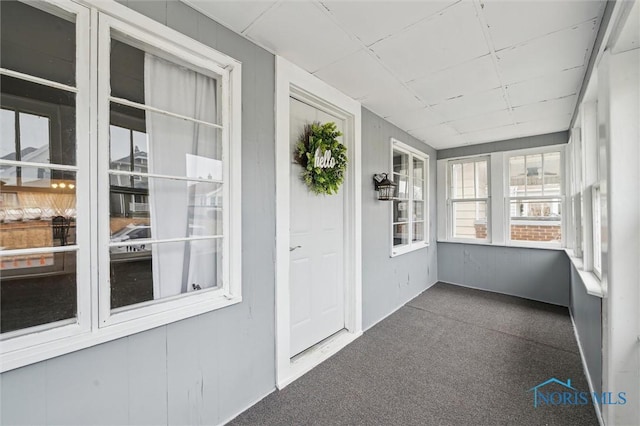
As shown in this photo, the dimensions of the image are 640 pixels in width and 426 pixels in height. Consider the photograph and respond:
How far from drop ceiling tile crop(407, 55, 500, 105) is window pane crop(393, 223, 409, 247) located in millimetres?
1744

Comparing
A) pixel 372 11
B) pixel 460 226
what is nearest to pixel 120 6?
pixel 372 11

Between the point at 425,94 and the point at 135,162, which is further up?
the point at 425,94

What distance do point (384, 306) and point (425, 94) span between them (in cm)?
252

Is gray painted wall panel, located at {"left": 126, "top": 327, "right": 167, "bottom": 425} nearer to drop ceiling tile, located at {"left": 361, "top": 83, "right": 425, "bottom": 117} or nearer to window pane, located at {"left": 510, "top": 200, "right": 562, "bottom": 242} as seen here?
drop ceiling tile, located at {"left": 361, "top": 83, "right": 425, "bottom": 117}

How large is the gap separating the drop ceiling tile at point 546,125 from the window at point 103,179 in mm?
3845

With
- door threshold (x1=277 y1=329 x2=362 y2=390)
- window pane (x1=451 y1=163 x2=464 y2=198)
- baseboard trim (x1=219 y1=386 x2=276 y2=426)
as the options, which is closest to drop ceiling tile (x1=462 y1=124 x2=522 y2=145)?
window pane (x1=451 y1=163 x2=464 y2=198)

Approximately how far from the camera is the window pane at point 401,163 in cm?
381

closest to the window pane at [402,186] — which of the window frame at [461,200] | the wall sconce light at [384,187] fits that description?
the wall sconce light at [384,187]

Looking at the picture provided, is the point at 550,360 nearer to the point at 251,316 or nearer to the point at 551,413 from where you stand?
the point at 551,413

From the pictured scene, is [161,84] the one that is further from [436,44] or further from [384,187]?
[384,187]

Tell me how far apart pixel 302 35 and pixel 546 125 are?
3.61 meters

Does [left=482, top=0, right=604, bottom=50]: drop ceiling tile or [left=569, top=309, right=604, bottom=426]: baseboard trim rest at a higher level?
[left=482, top=0, right=604, bottom=50]: drop ceiling tile

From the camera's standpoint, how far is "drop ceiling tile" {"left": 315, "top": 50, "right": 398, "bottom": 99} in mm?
2139

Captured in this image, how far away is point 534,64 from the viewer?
7.04 feet
